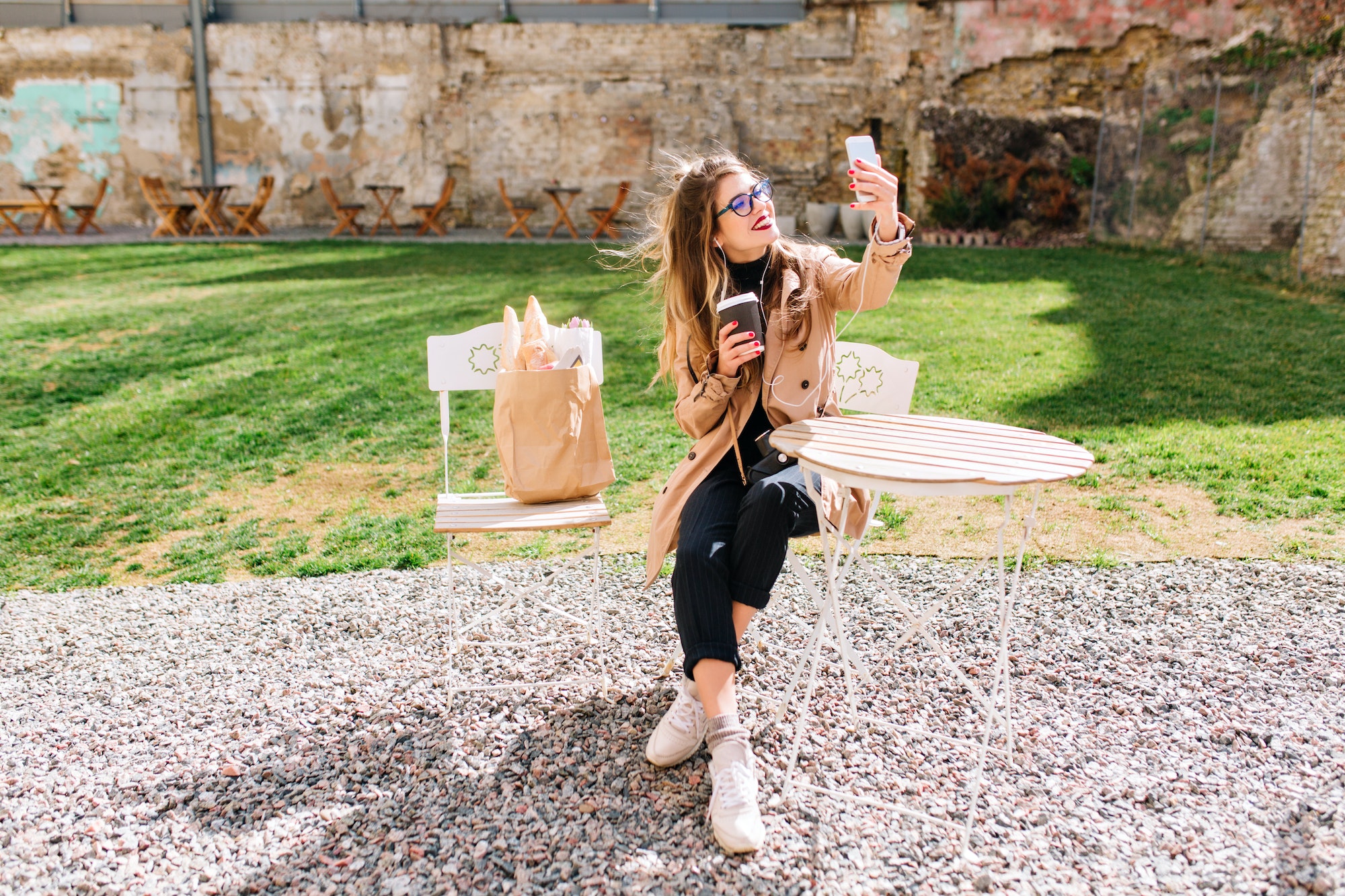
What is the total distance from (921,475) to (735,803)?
838 millimetres

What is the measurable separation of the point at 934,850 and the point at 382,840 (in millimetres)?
1215

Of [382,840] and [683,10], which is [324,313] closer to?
[382,840]

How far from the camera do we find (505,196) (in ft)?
47.4

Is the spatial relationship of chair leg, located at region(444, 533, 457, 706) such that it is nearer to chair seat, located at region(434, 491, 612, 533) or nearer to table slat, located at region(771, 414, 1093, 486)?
chair seat, located at region(434, 491, 612, 533)

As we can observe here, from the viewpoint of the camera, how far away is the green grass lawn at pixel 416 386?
14.2 ft

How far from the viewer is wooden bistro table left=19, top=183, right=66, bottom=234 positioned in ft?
47.5

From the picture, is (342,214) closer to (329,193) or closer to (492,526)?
(329,193)

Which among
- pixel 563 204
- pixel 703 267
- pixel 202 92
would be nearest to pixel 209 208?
pixel 202 92

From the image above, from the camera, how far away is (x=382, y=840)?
2170 mm

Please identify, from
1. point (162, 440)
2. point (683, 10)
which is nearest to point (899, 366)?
point (162, 440)

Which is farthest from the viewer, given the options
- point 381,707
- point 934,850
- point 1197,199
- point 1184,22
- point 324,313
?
point 1184,22

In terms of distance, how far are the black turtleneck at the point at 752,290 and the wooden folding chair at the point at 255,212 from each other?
13.4m

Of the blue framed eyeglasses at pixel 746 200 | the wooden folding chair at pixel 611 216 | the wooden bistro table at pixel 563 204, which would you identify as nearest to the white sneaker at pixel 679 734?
the blue framed eyeglasses at pixel 746 200

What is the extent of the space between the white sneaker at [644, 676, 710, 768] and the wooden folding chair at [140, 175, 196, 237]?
14.0 m
